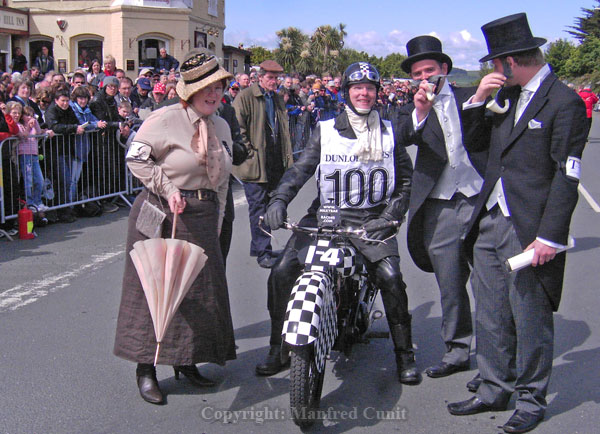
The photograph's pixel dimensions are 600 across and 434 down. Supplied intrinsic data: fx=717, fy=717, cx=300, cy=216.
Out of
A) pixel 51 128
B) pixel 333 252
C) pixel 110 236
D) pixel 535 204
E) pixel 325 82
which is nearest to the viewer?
pixel 535 204

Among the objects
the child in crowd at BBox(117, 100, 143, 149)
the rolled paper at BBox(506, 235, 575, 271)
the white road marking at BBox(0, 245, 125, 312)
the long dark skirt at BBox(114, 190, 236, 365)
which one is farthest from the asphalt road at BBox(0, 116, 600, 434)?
the child in crowd at BBox(117, 100, 143, 149)

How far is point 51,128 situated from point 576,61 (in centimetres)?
6705

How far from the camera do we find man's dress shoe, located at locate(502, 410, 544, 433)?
12.3 feet

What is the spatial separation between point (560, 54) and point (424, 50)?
7735 centimetres

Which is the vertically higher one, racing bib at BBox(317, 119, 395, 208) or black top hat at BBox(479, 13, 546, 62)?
black top hat at BBox(479, 13, 546, 62)

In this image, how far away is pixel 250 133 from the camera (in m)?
7.92

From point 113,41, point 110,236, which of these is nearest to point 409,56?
point 110,236

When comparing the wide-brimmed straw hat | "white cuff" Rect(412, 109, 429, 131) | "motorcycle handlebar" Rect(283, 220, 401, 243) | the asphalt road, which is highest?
the wide-brimmed straw hat

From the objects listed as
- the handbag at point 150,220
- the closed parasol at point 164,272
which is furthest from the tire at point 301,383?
the handbag at point 150,220

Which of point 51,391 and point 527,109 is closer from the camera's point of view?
point 527,109

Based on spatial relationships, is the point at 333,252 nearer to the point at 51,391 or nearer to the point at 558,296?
A: the point at 558,296

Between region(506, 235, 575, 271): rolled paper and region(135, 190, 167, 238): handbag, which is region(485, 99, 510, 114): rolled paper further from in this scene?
region(135, 190, 167, 238): handbag

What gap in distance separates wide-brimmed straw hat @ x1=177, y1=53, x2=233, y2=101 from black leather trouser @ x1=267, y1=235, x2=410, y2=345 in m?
1.10

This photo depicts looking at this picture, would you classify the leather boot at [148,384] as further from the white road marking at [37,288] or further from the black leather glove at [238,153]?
the white road marking at [37,288]
